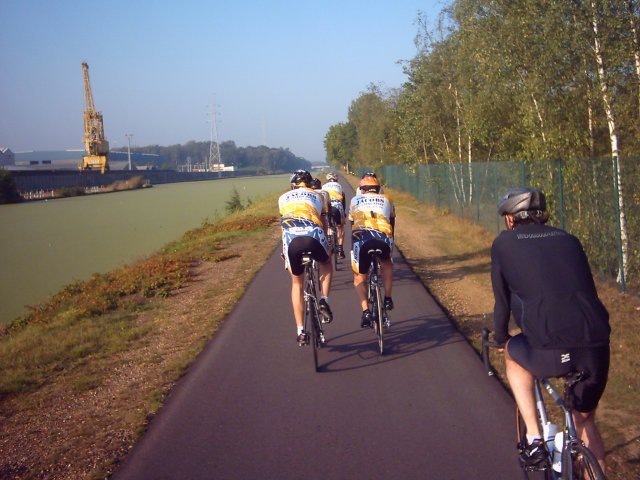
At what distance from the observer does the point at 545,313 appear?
346 cm

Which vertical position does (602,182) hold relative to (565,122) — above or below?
below

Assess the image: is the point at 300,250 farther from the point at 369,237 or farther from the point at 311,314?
the point at 369,237

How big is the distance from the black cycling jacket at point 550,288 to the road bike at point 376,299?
3.82 meters

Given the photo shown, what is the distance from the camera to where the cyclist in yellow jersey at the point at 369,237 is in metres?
7.92

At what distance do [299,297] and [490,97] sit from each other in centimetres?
1132

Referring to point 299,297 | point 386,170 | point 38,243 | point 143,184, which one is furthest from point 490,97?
point 143,184

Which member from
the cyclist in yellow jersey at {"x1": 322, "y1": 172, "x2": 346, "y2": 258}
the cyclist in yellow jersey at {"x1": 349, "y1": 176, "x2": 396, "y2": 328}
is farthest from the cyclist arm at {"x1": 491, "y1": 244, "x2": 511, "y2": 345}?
the cyclist in yellow jersey at {"x1": 322, "y1": 172, "x2": 346, "y2": 258}

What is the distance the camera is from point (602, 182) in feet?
35.4

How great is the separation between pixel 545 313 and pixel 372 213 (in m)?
4.71

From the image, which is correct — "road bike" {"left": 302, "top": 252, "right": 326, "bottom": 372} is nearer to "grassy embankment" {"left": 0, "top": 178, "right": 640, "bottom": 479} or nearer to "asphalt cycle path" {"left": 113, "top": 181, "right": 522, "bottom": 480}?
"asphalt cycle path" {"left": 113, "top": 181, "right": 522, "bottom": 480}

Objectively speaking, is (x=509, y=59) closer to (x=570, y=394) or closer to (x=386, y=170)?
(x=570, y=394)

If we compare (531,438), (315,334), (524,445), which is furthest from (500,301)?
(315,334)

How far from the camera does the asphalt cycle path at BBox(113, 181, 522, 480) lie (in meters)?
4.78

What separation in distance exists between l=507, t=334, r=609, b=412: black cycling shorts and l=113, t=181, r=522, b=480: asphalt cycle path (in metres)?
1.24
